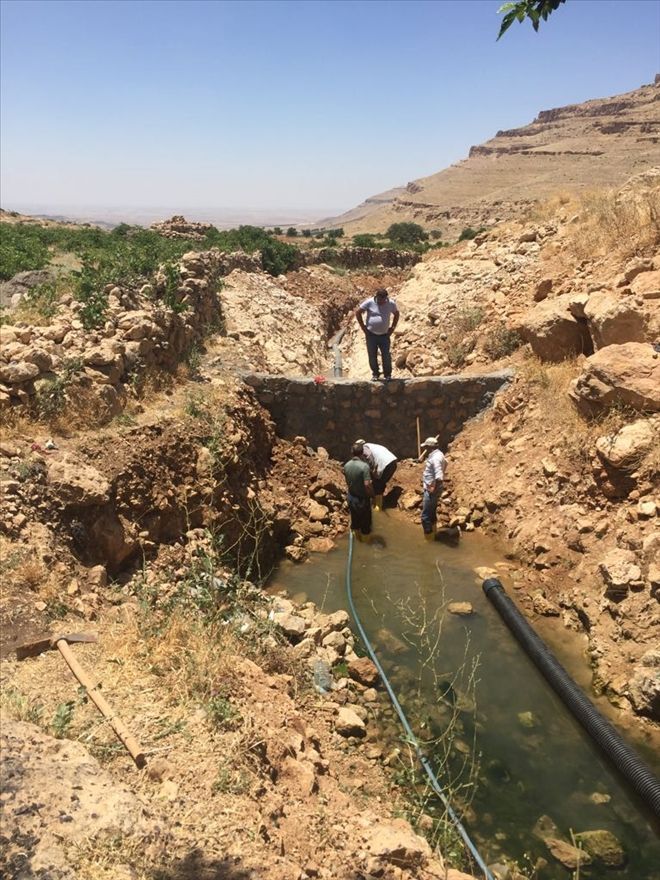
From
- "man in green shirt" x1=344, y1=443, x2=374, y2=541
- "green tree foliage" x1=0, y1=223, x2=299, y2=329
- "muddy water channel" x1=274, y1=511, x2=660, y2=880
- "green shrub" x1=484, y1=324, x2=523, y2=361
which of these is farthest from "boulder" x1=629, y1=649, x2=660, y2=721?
"green tree foliage" x1=0, y1=223, x2=299, y2=329

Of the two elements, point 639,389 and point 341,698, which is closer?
point 341,698

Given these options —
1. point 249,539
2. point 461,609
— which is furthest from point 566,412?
point 249,539

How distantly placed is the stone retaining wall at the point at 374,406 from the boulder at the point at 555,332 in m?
0.66

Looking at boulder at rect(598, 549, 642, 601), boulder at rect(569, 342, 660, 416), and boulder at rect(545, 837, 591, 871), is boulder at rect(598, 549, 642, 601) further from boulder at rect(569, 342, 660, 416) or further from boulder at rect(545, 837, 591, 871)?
boulder at rect(545, 837, 591, 871)

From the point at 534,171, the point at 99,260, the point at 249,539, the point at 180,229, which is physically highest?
the point at 534,171

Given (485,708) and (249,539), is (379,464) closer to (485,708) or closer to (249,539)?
(249,539)

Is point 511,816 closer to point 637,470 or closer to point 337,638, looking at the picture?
point 337,638

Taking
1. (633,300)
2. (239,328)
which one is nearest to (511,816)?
(633,300)

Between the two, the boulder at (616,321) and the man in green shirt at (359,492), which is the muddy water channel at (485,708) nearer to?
the man in green shirt at (359,492)

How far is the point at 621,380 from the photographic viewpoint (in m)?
7.38

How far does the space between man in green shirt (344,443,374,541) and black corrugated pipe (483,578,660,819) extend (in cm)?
220

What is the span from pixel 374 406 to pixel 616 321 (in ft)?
12.4

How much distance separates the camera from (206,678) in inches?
164

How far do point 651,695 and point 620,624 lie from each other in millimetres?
843
